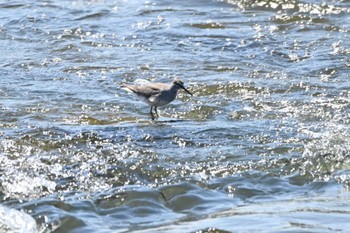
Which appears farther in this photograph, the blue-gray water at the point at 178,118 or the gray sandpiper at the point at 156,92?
the gray sandpiper at the point at 156,92

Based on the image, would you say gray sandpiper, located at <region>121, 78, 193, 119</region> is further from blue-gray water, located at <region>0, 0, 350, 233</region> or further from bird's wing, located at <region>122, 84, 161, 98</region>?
blue-gray water, located at <region>0, 0, 350, 233</region>

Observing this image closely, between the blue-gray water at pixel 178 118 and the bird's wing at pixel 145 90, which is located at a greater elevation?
the bird's wing at pixel 145 90

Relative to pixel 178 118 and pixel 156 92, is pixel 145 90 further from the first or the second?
pixel 178 118

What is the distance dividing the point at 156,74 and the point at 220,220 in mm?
5392

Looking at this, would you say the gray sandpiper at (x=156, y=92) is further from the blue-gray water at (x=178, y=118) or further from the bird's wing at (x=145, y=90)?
the blue-gray water at (x=178, y=118)

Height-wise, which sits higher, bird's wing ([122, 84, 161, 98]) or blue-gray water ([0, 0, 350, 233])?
bird's wing ([122, 84, 161, 98])

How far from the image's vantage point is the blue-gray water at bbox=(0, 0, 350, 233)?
23.6 ft

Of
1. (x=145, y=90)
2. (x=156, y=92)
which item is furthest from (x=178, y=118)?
(x=145, y=90)

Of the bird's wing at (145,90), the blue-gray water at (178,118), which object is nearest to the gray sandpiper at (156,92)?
the bird's wing at (145,90)

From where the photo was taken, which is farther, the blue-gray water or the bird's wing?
the bird's wing

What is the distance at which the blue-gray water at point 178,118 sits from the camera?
23.6ft

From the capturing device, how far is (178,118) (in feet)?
34.0

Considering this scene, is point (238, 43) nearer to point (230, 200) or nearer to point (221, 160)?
point (221, 160)

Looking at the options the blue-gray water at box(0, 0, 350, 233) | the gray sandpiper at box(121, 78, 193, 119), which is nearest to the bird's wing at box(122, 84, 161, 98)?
the gray sandpiper at box(121, 78, 193, 119)
